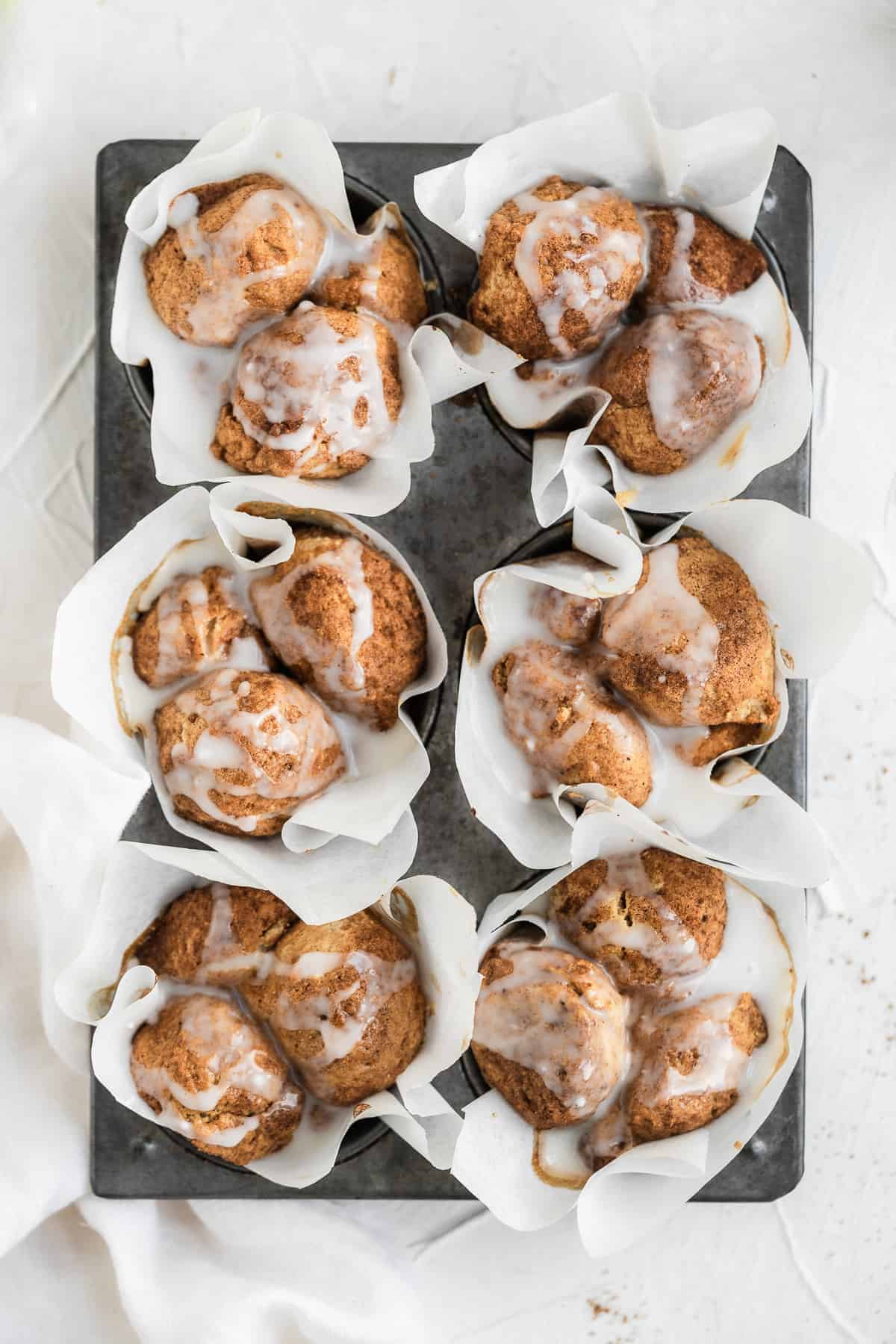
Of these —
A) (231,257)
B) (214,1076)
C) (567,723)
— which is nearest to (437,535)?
(567,723)

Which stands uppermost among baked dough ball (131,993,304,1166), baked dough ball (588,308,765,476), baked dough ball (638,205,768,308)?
baked dough ball (638,205,768,308)

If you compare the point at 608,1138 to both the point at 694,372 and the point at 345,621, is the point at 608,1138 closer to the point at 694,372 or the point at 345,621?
the point at 345,621

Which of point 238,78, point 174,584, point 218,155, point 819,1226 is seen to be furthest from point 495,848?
point 238,78

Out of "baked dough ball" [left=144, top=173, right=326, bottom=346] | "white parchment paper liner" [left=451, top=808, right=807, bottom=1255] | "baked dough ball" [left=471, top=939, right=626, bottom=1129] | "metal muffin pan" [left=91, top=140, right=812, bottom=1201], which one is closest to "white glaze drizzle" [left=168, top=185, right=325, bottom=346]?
"baked dough ball" [left=144, top=173, right=326, bottom=346]

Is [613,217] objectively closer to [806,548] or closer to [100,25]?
[806,548]

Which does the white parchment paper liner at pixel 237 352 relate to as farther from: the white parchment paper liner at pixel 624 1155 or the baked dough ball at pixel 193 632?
the white parchment paper liner at pixel 624 1155

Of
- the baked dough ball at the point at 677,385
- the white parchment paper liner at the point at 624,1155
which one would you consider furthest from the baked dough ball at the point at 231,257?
the white parchment paper liner at the point at 624,1155

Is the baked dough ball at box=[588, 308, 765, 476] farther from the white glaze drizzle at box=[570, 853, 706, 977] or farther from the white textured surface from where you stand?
the white glaze drizzle at box=[570, 853, 706, 977]
